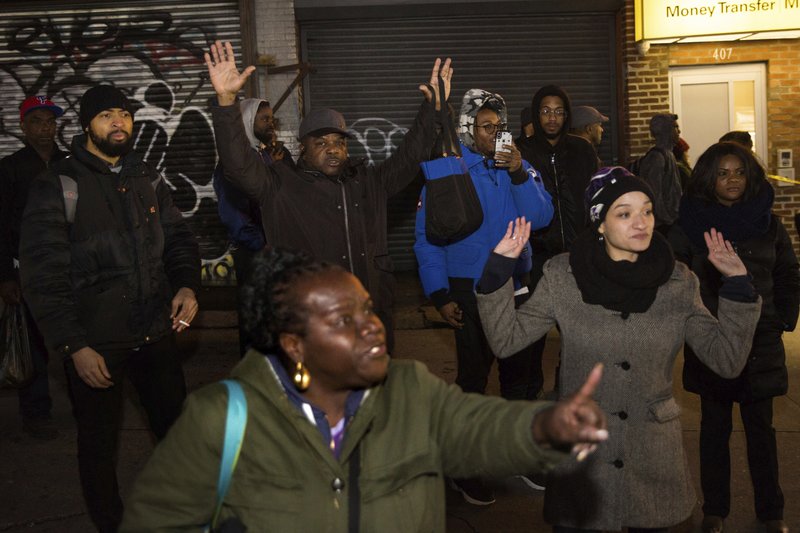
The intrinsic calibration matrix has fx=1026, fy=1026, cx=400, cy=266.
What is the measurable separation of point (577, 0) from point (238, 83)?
28.2 ft

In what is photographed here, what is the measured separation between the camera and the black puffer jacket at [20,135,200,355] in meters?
4.46

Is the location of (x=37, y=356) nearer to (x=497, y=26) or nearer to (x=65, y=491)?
(x=65, y=491)

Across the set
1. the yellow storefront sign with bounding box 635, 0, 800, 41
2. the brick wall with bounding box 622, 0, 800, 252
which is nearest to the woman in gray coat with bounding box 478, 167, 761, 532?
the yellow storefront sign with bounding box 635, 0, 800, 41

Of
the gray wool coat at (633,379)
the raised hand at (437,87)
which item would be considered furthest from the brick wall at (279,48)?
the gray wool coat at (633,379)

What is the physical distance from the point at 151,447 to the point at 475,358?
239cm

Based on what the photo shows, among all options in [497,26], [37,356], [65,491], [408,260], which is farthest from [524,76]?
[65,491]

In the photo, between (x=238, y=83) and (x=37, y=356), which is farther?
(x=37, y=356)

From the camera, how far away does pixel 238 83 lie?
4547 millimetres

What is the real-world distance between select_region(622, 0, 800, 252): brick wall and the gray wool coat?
29.1ft

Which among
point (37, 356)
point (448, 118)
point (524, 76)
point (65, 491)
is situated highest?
point (524, 76)

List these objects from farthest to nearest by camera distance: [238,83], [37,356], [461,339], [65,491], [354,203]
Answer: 1. [37,356]
2. [65,491]
3. [461,339]
4. [354,203]
5. [238,83]

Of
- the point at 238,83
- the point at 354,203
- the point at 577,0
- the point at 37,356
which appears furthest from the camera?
the point at 577,0

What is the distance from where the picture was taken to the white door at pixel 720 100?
496 inches

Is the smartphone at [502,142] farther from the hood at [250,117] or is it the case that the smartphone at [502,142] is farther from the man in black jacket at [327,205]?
the hood at [250,117]
